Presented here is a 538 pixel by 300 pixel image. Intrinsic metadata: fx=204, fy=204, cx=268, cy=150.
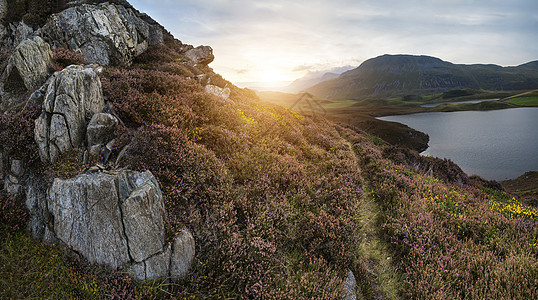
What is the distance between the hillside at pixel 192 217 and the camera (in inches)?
177

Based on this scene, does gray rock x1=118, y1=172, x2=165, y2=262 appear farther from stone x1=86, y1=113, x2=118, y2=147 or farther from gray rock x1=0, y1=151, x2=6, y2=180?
gray rock x1=0, y1=151, x2=6, y2=180

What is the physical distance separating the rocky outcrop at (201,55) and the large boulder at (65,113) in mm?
15242

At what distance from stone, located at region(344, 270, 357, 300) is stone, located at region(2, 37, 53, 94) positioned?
12.5 m

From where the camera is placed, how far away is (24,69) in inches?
311

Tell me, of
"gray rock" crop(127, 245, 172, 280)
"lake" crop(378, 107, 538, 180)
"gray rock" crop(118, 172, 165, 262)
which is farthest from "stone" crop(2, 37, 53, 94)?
"lake" crop(378, 107, 538, 180)

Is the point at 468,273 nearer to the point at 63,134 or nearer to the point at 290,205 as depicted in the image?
the point at 290,205

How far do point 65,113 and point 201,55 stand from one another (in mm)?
17799

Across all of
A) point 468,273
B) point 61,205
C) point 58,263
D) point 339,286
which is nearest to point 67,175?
point 61,205

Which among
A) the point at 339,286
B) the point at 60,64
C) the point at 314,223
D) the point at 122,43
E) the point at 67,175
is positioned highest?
the point at 122,43

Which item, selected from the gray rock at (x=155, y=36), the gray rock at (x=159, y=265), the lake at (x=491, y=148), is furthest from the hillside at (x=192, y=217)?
the lake at (x=491, y=148)

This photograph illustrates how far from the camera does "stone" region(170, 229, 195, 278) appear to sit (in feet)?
15.1

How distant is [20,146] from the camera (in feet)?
19.6

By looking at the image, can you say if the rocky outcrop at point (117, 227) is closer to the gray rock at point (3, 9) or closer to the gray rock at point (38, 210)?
the gray rock at point (38, 210)

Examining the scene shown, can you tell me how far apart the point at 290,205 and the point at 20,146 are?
27.0ft
